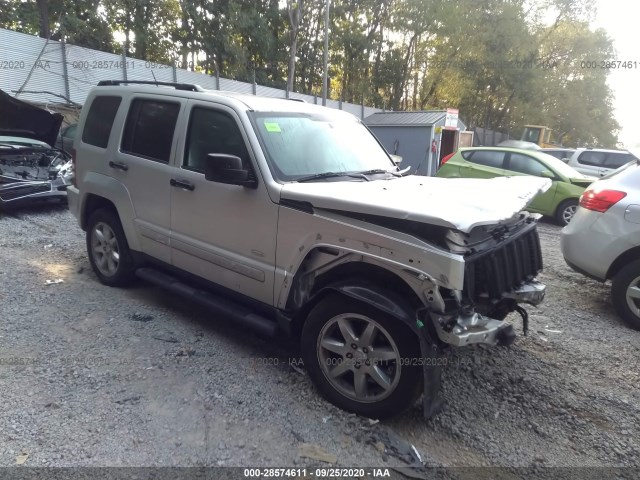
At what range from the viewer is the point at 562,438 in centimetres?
284

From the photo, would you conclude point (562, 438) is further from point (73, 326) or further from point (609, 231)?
point (73, 326)

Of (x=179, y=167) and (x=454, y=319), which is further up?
(x=179, y=167)

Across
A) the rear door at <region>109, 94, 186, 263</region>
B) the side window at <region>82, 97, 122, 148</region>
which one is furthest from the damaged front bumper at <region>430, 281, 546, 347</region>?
the side window at <region>82, 97, 122, 148</region>

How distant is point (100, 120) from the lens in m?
4.68

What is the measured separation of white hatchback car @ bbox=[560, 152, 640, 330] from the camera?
437cm

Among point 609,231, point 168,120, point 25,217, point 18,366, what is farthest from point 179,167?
point 25,217

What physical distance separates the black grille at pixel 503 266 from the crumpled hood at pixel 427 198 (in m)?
0.24

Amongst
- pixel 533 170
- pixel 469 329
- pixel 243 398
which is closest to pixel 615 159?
pixel 533 170

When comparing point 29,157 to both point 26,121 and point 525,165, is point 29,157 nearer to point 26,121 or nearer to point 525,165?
point 26,121

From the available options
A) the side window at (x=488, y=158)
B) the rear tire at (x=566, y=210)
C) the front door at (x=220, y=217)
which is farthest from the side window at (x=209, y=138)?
the rear tire at (x=566, y=210)

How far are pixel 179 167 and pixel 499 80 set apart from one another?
31168 mm

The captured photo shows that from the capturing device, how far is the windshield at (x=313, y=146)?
340 cm

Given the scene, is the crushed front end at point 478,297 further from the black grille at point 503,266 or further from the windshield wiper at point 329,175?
the windshield wiper at point 329,175

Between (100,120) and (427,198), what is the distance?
3494mm
